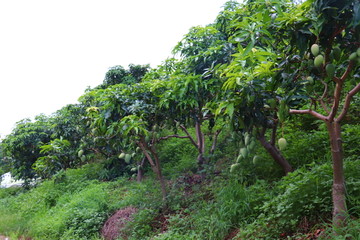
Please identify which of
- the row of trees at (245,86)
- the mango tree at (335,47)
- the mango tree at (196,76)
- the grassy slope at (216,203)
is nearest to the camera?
the mango tree at (335,47)

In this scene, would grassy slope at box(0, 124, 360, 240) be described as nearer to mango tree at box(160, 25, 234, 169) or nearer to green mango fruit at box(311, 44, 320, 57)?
mango tree at box(160, 25, 234, 169)

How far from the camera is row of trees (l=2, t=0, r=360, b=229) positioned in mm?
1969

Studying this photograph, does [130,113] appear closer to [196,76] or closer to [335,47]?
[196,76]

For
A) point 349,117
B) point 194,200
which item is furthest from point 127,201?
point 349,117

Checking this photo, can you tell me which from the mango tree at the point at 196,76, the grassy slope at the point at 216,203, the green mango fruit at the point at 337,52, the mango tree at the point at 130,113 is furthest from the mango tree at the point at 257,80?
the mango tree at the point at 130,113

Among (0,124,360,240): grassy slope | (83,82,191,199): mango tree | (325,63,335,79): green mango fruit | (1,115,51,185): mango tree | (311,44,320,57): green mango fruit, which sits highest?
(1,115,51,185): mango tree

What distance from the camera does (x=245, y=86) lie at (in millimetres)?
2145

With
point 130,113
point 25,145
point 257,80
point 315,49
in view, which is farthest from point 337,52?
point 25,145

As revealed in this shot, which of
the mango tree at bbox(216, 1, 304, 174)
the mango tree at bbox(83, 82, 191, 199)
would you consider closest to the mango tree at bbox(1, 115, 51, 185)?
the mango tree at bbox(83, 82, 191, 199)

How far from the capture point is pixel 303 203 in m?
2.54

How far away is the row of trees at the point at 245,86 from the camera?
197 centimetres

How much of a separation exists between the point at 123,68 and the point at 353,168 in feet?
21.5

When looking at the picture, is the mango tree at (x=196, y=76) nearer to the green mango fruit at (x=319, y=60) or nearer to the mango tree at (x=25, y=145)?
the green mango fruit at (x=319, y=60)

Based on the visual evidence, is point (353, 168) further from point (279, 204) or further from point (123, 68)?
point (123, 68)
